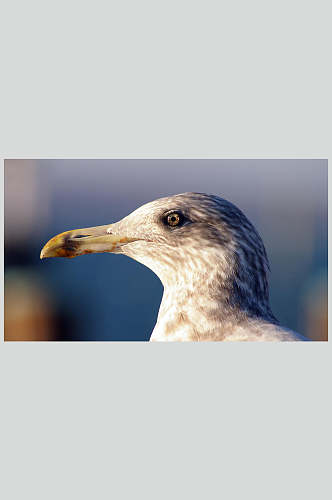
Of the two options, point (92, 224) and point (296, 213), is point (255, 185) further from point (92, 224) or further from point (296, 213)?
point (92, 224)

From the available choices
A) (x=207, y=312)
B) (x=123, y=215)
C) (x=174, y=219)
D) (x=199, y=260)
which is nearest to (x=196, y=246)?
(x=199, y=260)

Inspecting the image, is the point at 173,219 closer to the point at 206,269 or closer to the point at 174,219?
the point at 174,219

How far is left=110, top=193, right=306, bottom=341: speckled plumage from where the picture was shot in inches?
108

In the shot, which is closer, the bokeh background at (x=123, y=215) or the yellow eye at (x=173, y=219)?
the yellow eye at (x=173, y=219)

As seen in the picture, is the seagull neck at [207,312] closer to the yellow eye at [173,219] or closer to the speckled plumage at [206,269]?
the speckled plumage at [206,269]

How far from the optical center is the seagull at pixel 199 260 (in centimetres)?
275

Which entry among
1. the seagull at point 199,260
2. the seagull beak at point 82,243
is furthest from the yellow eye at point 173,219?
the seagull beak at point 82,243

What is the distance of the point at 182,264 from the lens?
9.20 ft

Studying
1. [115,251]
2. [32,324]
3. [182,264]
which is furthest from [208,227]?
[32,324]

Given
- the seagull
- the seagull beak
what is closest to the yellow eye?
the seagull

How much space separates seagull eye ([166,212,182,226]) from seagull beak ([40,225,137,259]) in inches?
8.8

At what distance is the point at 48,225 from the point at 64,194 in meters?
0.21

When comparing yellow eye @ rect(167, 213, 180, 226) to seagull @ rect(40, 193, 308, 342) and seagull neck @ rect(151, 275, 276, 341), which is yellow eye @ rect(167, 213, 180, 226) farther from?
seagull neck @ rect(151, 275, 276, 341)

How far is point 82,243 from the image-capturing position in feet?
9.44
